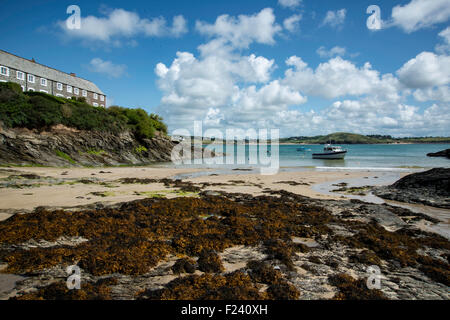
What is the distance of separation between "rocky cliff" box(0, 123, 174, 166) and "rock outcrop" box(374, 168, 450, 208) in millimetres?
30675

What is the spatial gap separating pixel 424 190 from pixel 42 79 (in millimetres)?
55583

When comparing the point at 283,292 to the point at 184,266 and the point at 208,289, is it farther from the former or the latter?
the point at 184,266

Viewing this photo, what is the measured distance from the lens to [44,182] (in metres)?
14.3

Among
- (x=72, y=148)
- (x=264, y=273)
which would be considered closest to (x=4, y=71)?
(x=72, y=148)

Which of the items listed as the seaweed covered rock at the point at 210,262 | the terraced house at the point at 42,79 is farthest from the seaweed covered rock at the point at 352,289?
the terraced house at the point at 42,79

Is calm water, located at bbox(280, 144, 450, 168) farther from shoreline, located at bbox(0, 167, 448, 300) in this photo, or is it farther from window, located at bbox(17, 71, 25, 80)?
window, located at bbox(17, 71, 25, 80)

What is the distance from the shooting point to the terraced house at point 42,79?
36625 mm

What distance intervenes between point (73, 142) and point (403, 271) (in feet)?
112

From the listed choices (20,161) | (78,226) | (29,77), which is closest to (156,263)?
(78,226)

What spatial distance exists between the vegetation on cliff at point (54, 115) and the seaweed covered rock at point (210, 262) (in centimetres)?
2962

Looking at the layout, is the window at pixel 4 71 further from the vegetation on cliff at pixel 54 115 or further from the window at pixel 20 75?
the vegetation on cliff at pixel 54 115

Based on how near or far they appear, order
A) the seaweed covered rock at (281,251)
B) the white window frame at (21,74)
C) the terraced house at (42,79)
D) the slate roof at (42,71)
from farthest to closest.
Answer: the white window frame at (21,74), the slate roof at (42,71), the terraced house at (42,79), the seaweed covered rock at (281,251)

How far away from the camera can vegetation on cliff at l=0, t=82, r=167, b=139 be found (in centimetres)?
2528

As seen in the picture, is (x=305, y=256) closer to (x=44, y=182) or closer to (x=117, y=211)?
(x=117, y=211)
